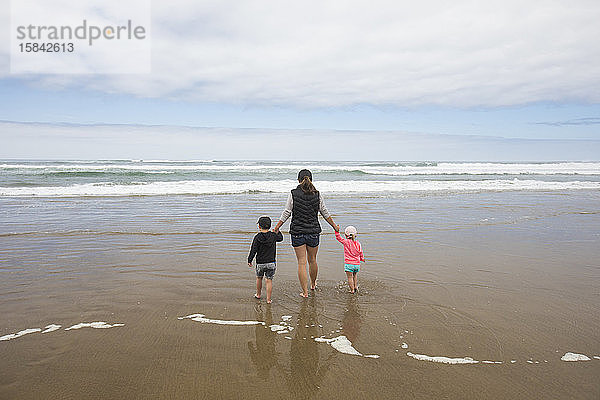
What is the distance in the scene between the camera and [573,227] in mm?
11508

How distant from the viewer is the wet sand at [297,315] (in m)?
3.62

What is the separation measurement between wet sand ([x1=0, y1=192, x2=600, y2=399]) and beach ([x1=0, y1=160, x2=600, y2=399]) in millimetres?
23

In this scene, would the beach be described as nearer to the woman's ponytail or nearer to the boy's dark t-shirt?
the boy's dark t-shirt

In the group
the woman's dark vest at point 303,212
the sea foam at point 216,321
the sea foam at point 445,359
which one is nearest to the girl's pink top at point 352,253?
the woman's dark vest at point 303,212

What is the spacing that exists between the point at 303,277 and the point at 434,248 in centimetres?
435

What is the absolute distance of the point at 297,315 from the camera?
203 inches

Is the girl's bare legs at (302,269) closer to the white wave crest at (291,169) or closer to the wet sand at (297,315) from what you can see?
the wet sand at (297,315)

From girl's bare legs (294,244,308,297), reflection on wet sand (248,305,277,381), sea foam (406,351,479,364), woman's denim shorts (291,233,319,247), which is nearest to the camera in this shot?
reflection on wet sand (248,305,277,381)

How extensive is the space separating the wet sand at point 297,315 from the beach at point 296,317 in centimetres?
2

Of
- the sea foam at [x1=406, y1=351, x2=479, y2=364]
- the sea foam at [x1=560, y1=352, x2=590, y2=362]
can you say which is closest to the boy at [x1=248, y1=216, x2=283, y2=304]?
the sea foam at [x1=406, y1=351, x2=479, y2=364]

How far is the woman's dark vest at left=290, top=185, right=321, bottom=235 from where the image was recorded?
19.5ft

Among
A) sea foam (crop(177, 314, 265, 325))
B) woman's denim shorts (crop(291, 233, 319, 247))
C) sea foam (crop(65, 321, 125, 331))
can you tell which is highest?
woman's denim shorts (crop(291, 233, 319, 247))

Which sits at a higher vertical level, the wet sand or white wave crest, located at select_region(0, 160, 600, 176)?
white wave crest, located at select_region(0, 160, 600, 176)

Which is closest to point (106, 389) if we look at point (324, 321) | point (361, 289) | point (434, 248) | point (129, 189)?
point (324, 321)
